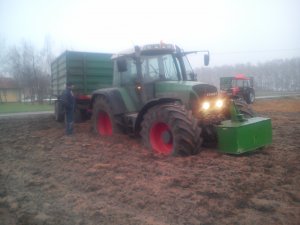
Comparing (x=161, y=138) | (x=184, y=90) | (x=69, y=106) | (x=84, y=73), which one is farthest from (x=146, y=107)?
(x=84, y=73)

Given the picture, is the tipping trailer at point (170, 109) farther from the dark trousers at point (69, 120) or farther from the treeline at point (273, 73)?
the treeline at point (273, 73)

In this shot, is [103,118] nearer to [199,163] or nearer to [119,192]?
[199,163]

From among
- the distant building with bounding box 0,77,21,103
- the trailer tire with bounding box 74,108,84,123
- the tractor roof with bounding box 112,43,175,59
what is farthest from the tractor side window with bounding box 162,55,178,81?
the distant building with bounding box 0,77,21,103

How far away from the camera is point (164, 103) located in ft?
21.5

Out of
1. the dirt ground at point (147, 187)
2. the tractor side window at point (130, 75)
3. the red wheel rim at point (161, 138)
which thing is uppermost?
the tractor side window at point (130, 75)

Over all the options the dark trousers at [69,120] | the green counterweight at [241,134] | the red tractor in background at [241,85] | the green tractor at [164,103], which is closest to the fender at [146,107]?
the green tractor at [164,103]

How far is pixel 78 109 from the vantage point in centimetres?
1106

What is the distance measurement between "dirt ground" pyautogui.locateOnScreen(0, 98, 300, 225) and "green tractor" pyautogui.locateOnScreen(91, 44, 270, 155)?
0.41 metres

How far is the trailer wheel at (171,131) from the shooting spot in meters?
5.80

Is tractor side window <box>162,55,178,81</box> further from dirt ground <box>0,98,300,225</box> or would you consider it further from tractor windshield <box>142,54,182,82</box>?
dirt ground <box>0,98,300,225</box>

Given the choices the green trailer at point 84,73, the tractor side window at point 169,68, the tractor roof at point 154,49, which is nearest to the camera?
the tractor roof at point 154,49

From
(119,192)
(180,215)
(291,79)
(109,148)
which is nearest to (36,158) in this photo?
(109,148)

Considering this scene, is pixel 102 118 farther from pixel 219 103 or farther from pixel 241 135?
pixel 241 135

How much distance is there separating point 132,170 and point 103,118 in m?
3.80
